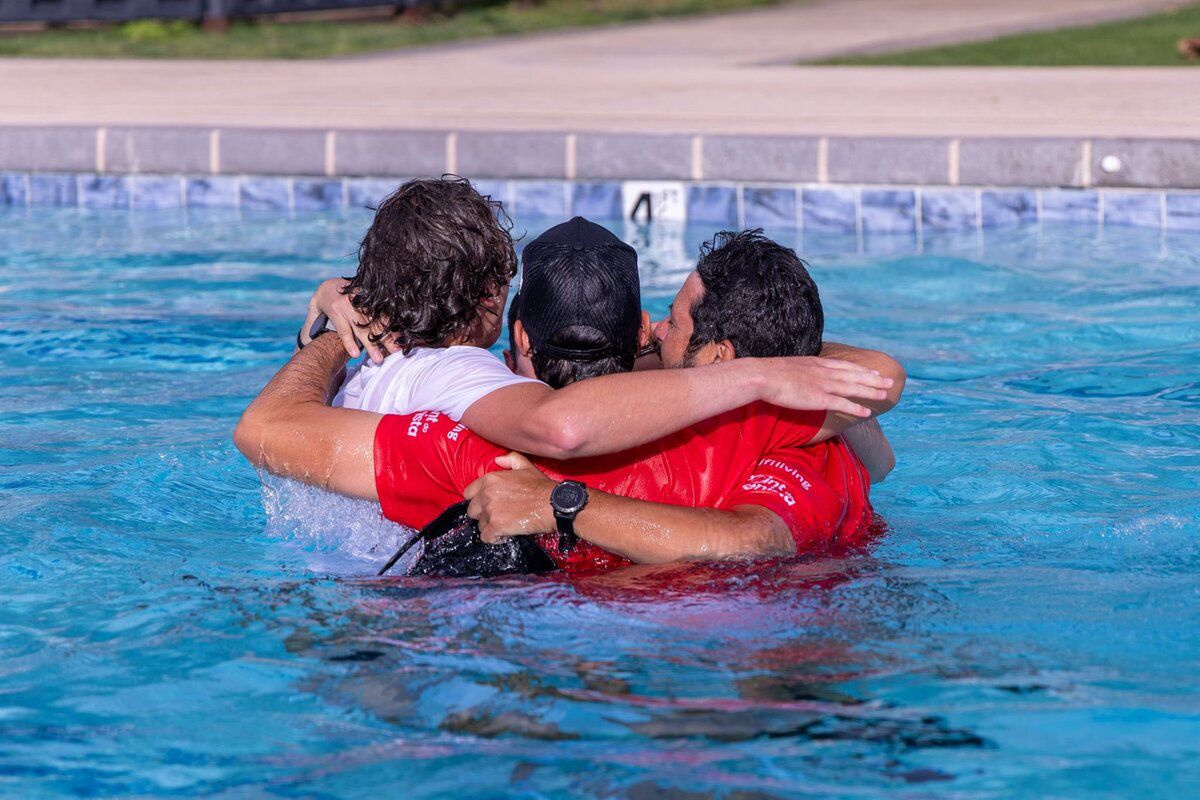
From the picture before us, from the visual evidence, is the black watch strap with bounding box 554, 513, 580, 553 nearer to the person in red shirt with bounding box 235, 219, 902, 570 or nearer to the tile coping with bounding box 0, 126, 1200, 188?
the person in red shirt with bounding box 235, 219, 902, 570

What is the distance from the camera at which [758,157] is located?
779 cm

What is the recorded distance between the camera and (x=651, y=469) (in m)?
3.44

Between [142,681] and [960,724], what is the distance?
1.64m

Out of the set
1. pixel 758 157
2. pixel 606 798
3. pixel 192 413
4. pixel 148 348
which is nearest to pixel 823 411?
pixel 606 798

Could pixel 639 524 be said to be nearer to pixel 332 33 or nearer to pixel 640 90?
pixel 640 90

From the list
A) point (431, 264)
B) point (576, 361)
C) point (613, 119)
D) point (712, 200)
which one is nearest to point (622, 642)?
point (576, 361)

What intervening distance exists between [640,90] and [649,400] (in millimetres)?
7482

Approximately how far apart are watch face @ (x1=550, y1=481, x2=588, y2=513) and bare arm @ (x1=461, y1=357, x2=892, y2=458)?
81 mm

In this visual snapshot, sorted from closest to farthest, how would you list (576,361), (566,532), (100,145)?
(566,532) → (576,361) → (100,145)

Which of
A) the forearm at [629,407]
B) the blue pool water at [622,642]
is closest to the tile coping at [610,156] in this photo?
the blue pool water at [622,642]

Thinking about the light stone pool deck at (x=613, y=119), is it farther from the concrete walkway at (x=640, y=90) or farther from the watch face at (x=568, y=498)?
the watch face at (x=568, y=498)

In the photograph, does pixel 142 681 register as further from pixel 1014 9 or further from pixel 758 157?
pixel 1014 9

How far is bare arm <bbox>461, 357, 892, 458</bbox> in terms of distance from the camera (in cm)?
313

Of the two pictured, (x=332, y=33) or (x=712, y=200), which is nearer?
(x=712, y=200)
